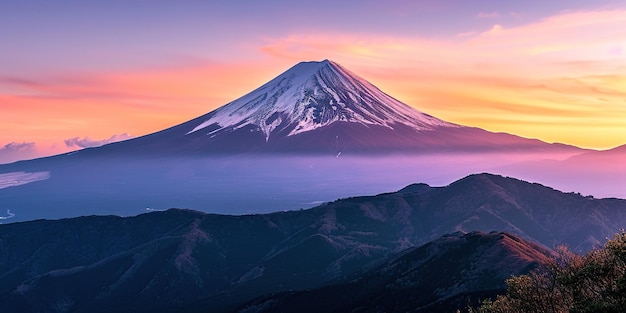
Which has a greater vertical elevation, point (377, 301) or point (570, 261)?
point (570, 261)

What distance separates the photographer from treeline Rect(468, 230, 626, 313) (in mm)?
45312

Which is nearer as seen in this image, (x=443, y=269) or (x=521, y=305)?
(x=521, y=305)

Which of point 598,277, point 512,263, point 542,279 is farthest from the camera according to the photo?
point 512,263

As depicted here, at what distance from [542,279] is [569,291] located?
4.20 meters

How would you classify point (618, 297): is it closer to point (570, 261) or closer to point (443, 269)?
point (570, 261)

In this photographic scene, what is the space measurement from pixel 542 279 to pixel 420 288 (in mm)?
134454

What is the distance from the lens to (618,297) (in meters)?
45.0

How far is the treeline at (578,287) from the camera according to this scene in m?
45.3

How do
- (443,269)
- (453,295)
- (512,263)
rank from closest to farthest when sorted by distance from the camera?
(453,295)
(512,263)
(443,269)

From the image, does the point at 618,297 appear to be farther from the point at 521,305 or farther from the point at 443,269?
the point at 443,269

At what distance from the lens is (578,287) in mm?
51156

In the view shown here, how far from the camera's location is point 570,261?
54938mm

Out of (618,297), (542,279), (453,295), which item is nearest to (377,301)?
(453,295)

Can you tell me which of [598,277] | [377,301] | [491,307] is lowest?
[377,301]
